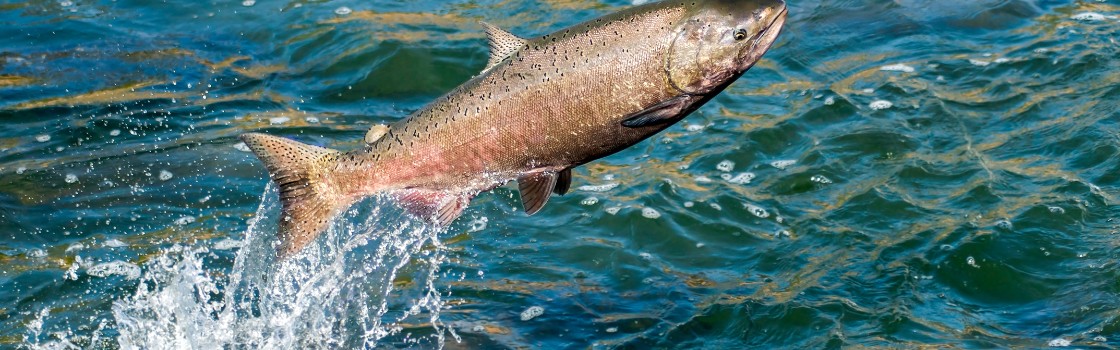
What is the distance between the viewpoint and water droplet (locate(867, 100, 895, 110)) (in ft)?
27.3

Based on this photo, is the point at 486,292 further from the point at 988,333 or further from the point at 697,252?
the point at 988,333

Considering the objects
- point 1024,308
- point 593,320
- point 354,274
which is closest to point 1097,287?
point 1024,308

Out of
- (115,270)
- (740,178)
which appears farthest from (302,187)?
(740,178)

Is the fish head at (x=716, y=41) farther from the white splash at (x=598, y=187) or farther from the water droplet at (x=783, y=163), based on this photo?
the water droplet at (x=783, y=163)

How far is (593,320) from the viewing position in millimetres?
6117

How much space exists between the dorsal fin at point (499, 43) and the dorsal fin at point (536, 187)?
0.42 metres

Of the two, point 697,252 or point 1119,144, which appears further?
point 1119,144

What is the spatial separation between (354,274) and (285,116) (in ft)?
8.91

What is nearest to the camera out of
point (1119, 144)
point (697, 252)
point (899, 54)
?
point (697, 252)

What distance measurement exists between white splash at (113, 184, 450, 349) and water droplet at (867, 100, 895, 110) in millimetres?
3233

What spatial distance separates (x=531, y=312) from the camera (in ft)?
20.3

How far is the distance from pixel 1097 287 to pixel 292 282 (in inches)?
148

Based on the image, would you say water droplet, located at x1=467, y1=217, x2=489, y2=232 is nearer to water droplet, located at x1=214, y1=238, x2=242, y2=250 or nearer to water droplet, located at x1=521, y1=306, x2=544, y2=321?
water droplet, located at x1=521, y1=306, x2=544, y2=321

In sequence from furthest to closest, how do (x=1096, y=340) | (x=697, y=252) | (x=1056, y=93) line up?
(x=1056, y=93), (x=697, y=252), (x=1096, y=340)
